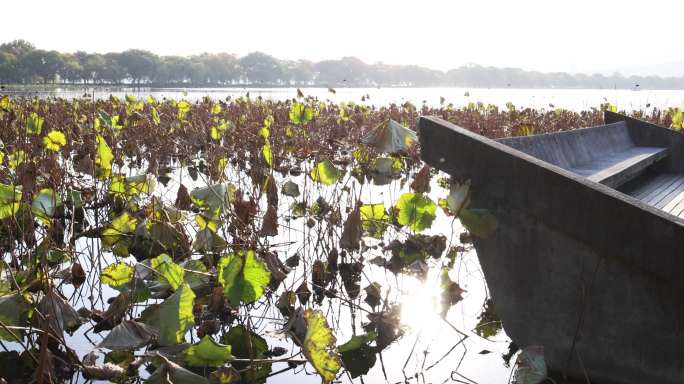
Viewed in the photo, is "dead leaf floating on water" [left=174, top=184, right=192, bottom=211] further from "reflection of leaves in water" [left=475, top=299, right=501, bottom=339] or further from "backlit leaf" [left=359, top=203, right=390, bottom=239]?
"reflection of leaves in water" [left=475, top=299, right=501, bottom=339]

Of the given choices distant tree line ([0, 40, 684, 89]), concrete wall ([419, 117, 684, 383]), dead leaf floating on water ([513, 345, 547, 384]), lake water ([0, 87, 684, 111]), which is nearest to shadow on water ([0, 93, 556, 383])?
concrete wall ([419, 117, 684, 383])

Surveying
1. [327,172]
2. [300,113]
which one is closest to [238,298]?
[327,172]

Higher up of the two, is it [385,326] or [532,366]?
[532,366]

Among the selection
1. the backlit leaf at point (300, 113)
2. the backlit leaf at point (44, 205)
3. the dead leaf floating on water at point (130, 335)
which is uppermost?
the backlit leaf at point (300, 113)

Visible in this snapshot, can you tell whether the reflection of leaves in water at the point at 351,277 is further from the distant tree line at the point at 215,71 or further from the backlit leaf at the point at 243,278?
the distant tree line at the point at 215,71

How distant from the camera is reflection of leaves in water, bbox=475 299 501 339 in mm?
3447

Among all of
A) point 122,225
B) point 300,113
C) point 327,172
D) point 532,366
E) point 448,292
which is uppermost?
point 300,113

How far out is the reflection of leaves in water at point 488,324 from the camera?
3447 millimetres

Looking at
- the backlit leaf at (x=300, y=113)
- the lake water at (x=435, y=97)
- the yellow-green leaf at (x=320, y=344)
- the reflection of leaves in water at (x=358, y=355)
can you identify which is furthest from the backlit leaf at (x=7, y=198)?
the lake water at (x=435, y=97)

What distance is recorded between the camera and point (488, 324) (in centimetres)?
357

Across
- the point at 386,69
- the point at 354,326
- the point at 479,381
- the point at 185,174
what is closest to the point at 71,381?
the point at 354,326

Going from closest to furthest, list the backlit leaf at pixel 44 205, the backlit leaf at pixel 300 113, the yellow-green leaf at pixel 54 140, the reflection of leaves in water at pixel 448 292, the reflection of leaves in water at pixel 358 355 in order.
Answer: the reflection of leaves in water at pixel 358 355, the reflection of leaves in water at pixel 448 292, the backlit leaf at pixel 44 205, the yellow-green leaf at pixel 54 140, the backlit leaf at pixel 300 113

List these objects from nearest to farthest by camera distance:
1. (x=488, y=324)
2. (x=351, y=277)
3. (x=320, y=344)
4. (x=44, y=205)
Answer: (x=320, y=344) → (x=488, y=324) → (x=44, y=205) → (x=351, y=277)

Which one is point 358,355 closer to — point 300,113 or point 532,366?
point 532,366
